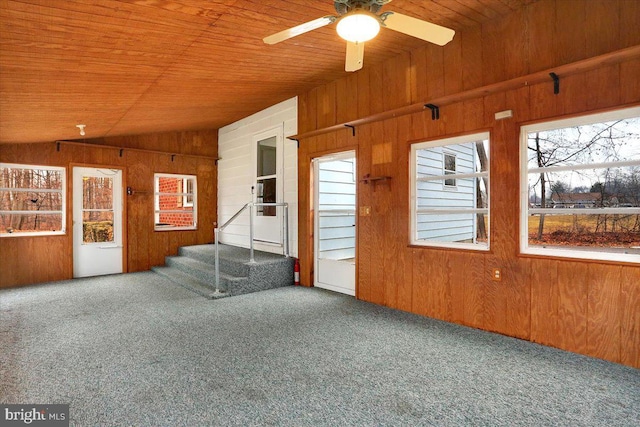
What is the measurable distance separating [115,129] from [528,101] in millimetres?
5759

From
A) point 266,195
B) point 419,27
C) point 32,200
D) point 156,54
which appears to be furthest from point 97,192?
Result: point 419,27

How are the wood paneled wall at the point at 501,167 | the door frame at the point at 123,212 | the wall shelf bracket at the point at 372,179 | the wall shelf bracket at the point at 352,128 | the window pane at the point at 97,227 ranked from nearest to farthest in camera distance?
the wood paneled wall at the point at 501,167 → the wall shelf bracket at the point at 372,179 → the wall shelf bracket at the point at 352,128 → the door frame at the point at 123,212 → the window pane at the point at 97,227

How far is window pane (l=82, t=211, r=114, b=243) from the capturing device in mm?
6059

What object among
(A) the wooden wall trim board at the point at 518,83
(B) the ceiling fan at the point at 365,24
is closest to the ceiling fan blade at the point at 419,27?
(B) the ceiling fan at the point at 365,24

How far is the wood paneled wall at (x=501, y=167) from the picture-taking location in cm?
263

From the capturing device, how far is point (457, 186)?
6.13m

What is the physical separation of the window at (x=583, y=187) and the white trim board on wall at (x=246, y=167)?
3.31 metres

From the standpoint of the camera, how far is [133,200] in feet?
21.2

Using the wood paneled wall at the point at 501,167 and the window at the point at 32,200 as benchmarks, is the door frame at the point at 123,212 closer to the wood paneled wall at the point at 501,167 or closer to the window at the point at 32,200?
the window at the point at 32,200

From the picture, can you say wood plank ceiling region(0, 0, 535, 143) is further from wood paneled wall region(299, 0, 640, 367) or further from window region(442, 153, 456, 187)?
window region(442, 153, 456, 187)

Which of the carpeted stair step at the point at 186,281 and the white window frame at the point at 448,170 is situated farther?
the white window frame at the point at 448,170

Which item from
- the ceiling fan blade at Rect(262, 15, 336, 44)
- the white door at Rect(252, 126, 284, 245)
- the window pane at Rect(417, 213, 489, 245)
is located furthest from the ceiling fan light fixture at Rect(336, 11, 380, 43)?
the white door at Rect(252, 126, 284, 245)

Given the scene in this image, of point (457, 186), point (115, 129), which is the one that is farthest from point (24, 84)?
point (457, 186)

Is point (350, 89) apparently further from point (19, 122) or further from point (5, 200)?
point (5, 200)
